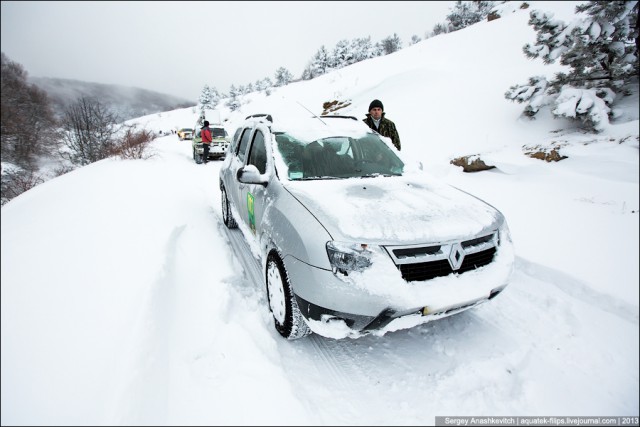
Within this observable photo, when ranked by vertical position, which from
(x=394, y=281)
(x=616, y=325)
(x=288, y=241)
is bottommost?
(x=616, y=325)

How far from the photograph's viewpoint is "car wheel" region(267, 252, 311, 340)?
7.80 feet

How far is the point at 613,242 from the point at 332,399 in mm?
3175

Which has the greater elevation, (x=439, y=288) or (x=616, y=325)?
(x=439, y=288)

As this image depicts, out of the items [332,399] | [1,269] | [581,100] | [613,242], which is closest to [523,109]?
Result: [581,100]

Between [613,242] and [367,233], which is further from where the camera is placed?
[613,242]

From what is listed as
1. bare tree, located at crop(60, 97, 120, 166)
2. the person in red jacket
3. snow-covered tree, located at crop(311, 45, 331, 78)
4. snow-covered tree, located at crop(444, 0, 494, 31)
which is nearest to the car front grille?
the person in red jacket

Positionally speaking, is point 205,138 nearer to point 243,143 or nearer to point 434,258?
point 243,143

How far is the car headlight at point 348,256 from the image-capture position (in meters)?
2.05

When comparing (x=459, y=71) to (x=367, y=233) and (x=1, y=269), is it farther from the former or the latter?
(x=1, y=269)

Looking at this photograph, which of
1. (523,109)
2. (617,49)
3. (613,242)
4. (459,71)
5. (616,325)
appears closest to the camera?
(616,325)

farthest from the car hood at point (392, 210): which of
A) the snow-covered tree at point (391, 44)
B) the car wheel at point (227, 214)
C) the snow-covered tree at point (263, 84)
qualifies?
the snow-covered tree at point (263, 84)

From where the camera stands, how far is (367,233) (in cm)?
210

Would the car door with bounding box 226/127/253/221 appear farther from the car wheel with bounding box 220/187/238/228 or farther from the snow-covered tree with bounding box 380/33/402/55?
the snow-covered tree with bounding box 380/33/402/55

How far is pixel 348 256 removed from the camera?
206 centimetres
